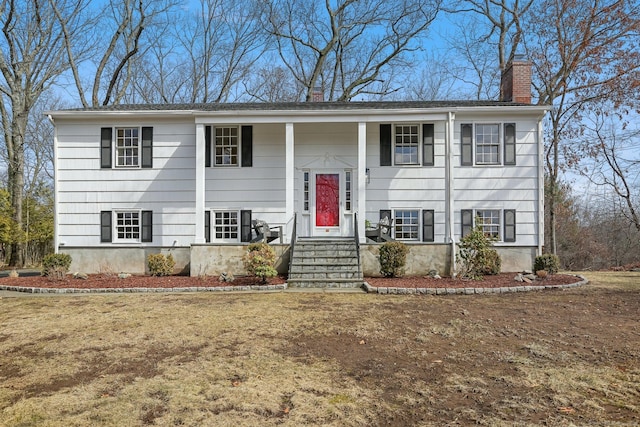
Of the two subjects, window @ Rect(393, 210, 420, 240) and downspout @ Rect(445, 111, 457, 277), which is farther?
window @ Rect(393, 210, 420, 240)

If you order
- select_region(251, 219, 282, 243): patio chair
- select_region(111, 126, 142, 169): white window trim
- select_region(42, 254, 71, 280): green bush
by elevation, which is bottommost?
select_region(42, 254, 71, 280): green bush

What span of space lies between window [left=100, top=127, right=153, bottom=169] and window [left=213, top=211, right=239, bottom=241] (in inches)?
111

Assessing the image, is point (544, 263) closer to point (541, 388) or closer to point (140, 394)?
point (541, 388)

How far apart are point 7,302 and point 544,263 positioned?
14171 millimetres

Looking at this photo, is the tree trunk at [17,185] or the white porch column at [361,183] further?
the tree trunk at [17,185]

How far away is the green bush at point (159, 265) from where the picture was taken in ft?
43.4

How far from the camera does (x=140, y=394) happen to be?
13.9 feet

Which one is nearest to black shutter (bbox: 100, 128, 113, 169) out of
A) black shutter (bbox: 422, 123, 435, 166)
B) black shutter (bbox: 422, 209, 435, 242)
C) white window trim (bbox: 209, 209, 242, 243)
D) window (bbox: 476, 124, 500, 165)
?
white window trim (bbox: 209, 209, 242, 243)

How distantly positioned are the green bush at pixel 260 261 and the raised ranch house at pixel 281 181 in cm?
186

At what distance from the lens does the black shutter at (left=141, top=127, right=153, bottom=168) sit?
14.2 meters

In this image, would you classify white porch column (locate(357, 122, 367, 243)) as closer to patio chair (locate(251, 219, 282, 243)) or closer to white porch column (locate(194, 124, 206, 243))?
patio chair (locate(251, 219, 282, 243))

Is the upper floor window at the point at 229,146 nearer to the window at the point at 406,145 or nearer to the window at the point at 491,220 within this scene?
the window at the point at 406,145

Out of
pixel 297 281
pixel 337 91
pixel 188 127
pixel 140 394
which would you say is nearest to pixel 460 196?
pixel 297 281

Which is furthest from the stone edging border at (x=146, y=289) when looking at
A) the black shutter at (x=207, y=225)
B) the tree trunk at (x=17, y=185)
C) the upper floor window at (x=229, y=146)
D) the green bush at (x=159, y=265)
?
the tree trunk at (x=17, y=185)
